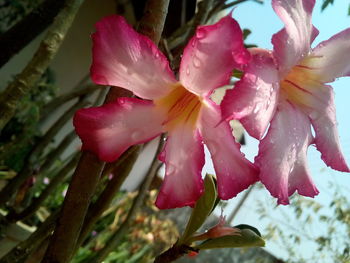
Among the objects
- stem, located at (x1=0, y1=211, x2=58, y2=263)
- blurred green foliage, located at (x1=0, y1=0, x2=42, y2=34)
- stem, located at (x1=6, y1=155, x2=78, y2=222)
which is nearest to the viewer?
stem, located at (x1=0, y1=211, x2=58, y2=263)

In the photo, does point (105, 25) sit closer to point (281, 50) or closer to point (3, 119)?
point (281, 50)

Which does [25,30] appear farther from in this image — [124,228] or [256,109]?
[256,109]

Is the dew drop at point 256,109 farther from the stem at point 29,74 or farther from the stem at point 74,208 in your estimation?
the stem at point 29,74

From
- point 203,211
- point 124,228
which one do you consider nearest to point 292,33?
point 203,211

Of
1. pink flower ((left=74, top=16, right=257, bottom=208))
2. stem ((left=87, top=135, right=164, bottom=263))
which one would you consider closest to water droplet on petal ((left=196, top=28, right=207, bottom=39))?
pink flower ((left=74, top=16, right=257, bottom=208))

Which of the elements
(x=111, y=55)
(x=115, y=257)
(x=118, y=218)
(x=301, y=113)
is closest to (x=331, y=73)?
(x=301, y=113)

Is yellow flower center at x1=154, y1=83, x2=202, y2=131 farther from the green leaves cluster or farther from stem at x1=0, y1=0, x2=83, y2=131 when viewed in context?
stem at x1=0, y1=0, x2=83, y2=131
